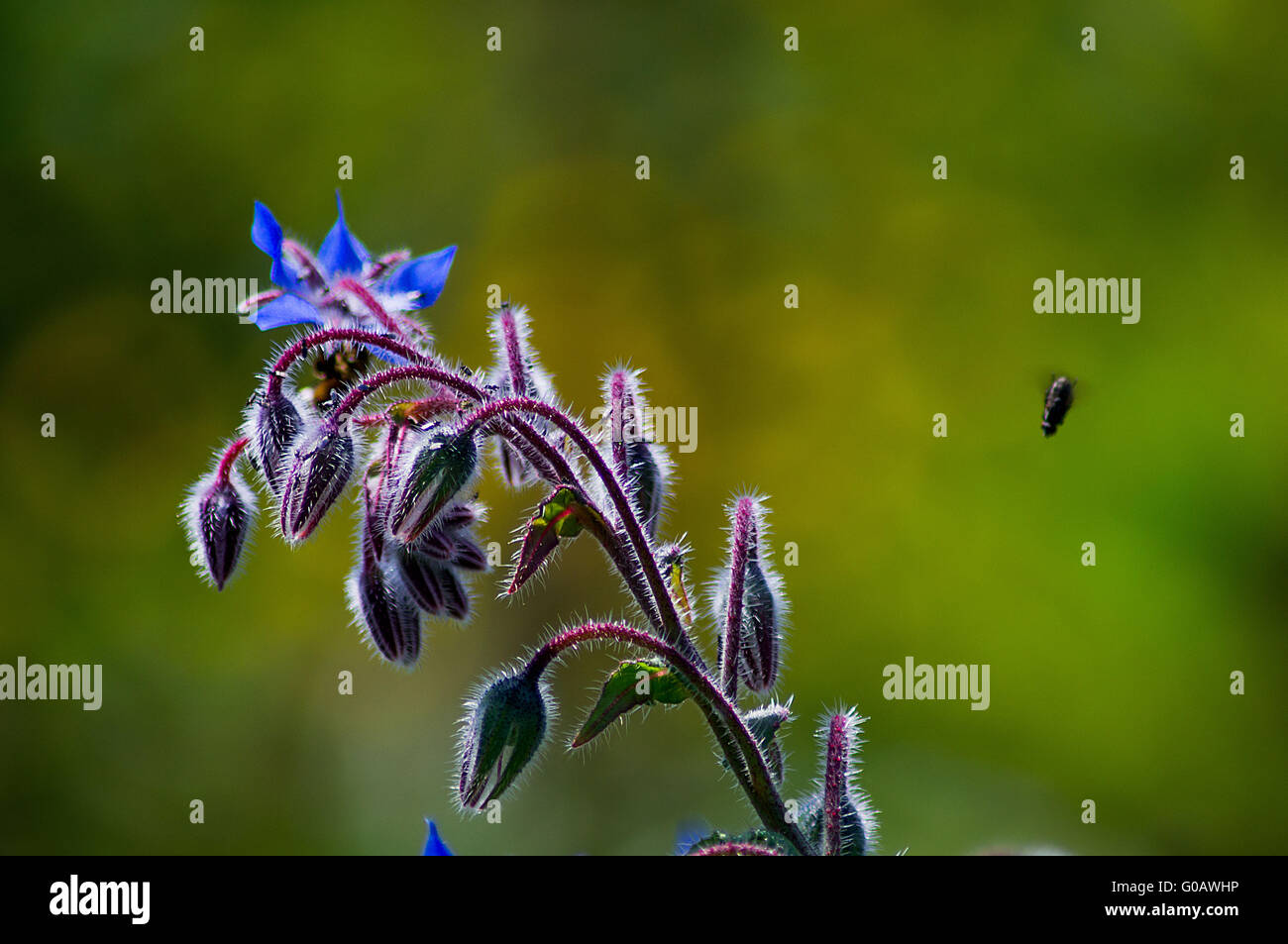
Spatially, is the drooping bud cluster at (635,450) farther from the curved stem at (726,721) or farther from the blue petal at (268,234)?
the blue petal at (268,234)

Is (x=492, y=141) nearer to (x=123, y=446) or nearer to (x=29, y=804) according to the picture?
(x=123, y=446)

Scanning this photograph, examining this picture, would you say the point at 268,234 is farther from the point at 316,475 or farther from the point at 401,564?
the point at 401,564

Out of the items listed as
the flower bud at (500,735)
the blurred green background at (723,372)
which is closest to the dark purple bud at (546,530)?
the flower bud at (500,735)

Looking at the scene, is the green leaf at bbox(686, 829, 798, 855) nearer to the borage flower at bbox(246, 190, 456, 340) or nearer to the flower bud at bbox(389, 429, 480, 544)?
the flower bud at bbox(389, 429, 480, 544)

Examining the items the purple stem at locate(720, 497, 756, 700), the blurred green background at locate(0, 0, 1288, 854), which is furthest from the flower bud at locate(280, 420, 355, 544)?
the blurred green background at locate(0, 0, 1288, 854)

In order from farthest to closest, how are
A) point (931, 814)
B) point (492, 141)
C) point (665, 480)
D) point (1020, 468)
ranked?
point (492, 141), point (1020, 468), point (931, 814), point (665, 480)
